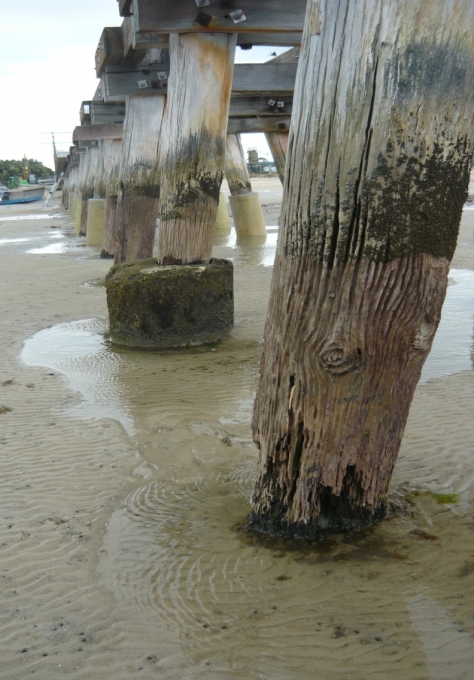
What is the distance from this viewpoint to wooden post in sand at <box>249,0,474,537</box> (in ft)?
8.73

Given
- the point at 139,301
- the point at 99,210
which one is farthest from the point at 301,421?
the point at 99,210

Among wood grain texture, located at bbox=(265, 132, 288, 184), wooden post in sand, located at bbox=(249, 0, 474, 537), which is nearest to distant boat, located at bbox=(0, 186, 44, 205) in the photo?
wood grain texture, located at bbox=(265, 132, 288, 184)

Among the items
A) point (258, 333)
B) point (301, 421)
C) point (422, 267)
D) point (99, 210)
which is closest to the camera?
point (422, 267)

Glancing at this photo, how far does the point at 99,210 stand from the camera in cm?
1819

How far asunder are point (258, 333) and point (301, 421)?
4249mm

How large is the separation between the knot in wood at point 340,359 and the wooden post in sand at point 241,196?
1552 centimetres

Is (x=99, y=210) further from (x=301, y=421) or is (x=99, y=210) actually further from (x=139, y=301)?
(x=301, y=421)

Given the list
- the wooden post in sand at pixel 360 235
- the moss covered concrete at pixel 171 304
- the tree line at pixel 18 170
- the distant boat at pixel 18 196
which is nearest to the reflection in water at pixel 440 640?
the wooden post in sand at pixel 360 235

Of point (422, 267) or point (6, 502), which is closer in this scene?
point (422, 267)

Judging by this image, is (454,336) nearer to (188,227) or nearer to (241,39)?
(188,227)

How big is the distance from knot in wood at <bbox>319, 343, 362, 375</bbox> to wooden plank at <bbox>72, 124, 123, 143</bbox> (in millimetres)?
13565

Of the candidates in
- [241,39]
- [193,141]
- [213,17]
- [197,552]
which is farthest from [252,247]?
[197,552]

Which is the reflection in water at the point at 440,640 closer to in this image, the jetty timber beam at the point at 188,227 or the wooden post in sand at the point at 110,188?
the jetty timber beam at the point at 188,227

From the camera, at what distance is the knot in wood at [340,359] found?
2930 millimetres
